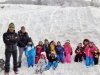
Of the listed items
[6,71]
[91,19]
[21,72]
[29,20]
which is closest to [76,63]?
[21,72]

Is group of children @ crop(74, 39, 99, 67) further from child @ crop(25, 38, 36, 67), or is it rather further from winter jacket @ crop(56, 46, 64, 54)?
child @ crop(25, 38, 36, 67)

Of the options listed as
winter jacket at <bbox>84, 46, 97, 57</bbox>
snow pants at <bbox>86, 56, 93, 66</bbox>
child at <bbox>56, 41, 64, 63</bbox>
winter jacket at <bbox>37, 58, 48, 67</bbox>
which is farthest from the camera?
child at <bbox>56, 41, 64, 63</bbox>

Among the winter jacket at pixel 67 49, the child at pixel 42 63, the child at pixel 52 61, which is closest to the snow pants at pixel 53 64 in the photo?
the child at pixel 52 61

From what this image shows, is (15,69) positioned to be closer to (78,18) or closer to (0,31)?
(0,31)

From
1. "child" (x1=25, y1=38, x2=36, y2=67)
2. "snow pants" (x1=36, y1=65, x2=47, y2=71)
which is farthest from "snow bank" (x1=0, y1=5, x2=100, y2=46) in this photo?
"snow pants" (x1=36, y1=65, x2=47, y2=71)

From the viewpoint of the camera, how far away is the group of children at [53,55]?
33.9ft

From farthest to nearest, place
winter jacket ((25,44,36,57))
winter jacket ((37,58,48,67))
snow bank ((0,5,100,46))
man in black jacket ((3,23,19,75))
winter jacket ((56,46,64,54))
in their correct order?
snow bank ((0,5,100,46)) → winter jacket ((56,46,64,54)) → winter jacket ((25,44,36,57)) → winter jacket ((37,58,48,67)) → man in black jacket ((3,23,19,75))

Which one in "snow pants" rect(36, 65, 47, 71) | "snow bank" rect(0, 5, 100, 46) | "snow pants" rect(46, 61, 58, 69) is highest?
"snow bank" rect(0, 5, 100, 46)

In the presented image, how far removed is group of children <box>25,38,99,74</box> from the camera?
10344 mm

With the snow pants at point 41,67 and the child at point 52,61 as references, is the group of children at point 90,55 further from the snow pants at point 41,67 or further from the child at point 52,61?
the snow pants at point 41,67

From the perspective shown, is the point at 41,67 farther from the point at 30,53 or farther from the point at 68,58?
the point at 68,58

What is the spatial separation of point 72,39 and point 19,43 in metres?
4.86

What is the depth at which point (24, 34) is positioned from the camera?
10.5 metres

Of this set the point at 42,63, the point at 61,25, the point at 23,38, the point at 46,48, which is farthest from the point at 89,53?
the point at 61,25
